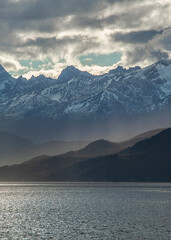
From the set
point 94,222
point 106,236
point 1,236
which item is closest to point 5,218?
point 94,222

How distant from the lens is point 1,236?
99375 millimetres

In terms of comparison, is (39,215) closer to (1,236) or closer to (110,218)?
(110,218)

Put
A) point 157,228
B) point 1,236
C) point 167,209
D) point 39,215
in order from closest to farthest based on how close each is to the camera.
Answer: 1. point 1,236
2. point 157,228
3. point 39,215
4. point 167,209

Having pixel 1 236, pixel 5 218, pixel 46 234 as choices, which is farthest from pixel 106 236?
pixel 5 218

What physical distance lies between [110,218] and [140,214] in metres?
14.3

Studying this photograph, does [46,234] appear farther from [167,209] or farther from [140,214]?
[167,209]

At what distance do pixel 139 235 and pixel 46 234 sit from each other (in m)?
21.7

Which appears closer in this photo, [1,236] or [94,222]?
[1,236]

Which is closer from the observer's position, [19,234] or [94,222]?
[19,234]

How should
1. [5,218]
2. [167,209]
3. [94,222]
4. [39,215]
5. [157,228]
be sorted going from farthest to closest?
1. [167,209]
2. [39,215]
3. [5,218]
4. [94,222]
5. [157,228]

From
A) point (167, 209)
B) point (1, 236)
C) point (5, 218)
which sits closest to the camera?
point (1, 236)

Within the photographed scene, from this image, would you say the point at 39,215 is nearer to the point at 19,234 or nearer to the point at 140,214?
the point at 140,214

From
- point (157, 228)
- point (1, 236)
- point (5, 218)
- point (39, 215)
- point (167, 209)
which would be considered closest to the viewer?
point (1, 236)

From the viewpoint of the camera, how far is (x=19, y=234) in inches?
4028
